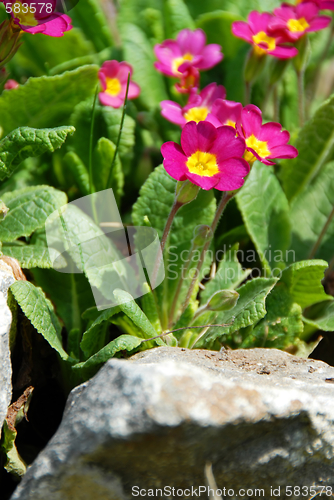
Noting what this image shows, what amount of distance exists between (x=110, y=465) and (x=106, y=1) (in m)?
2.69

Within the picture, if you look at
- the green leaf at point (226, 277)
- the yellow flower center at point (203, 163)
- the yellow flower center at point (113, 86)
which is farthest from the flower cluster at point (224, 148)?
the yellow flower center at point (113, 86)

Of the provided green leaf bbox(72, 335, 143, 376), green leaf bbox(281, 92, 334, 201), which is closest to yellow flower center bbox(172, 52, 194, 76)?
green leaf bbox(281, 92, 334, 201)

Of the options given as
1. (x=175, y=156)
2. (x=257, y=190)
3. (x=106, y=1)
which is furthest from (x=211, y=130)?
(x=106, y=1)

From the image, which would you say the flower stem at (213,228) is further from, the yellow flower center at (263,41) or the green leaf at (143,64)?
the green leaf at (143,64)

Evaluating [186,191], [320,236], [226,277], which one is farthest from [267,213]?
[186,191]

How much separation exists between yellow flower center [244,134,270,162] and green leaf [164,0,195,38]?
4.27ft

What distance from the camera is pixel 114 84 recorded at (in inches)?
91.2

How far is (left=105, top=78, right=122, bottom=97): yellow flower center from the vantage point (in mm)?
2273

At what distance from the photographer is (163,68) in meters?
2.33

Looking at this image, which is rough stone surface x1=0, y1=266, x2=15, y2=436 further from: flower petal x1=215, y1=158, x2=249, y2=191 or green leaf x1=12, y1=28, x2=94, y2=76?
green leaf x1=12, y1=28, x2=94, y2=76

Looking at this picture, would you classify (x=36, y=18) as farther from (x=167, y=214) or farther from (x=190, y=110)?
(x=167, y=214)

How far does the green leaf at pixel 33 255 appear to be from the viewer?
172 cm

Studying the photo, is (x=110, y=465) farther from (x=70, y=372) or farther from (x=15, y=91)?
(x=15, y=91)

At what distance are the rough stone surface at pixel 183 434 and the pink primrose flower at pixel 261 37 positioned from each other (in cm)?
145
